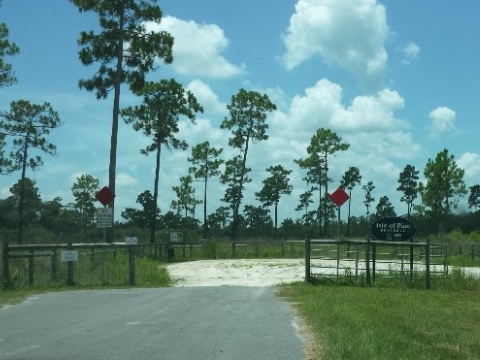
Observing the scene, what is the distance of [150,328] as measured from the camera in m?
11.4

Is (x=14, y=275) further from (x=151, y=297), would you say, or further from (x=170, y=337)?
(x=170, y=337)

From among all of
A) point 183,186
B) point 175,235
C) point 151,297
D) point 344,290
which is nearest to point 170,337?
point 151,297

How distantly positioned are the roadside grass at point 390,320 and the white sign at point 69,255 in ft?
22.0

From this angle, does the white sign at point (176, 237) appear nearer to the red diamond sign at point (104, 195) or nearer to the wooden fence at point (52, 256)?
the red diamond sign at point (104, 195)

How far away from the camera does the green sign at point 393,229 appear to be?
23.5 m

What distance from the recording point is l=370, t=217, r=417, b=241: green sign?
23.5 meters

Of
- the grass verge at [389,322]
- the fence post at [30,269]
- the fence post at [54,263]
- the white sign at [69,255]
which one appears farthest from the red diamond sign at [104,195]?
the grass verge at [389,322]

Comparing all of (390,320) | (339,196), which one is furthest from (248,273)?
(390,320)

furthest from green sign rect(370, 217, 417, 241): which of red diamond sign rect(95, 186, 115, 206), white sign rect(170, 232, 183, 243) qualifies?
white sign rect(170, 232, 183, 243)

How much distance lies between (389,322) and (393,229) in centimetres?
1172

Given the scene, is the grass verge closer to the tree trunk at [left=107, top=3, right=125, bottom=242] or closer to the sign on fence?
the tree trunk at [left=107, top=3, right=125, bottom=242]

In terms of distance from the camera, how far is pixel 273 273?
30984 millimetres

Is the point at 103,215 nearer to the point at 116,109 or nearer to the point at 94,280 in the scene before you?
the point at 94,280

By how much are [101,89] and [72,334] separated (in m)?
22.4
